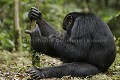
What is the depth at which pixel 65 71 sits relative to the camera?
20.4 feet

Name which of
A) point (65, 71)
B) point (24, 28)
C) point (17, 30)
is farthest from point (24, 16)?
point (65, 71)

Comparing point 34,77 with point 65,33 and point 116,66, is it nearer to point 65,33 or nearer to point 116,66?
point 65,33

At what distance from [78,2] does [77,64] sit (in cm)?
1147

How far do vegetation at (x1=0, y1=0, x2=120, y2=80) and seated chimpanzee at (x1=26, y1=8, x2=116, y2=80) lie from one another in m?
0.22

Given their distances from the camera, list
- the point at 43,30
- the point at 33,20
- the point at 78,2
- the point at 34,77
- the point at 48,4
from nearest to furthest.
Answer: the point at 34,77 → the point at 33,20 → the point at 43,30 → the point at 48,4 → the point at 78,2

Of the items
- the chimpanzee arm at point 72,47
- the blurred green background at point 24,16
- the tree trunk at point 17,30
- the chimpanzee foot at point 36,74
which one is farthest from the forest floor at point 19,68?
the blurred green background at point 24,16

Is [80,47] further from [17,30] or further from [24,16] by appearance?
[24,16]

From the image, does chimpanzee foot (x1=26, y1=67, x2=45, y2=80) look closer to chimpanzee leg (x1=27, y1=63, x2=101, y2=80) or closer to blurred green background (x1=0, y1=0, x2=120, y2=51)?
chimpanzee leg (x1=27, y1=63, x2=101, y2=80)

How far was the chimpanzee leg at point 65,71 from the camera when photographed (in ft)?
20.2

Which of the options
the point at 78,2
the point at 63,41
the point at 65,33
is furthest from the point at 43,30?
the point at 78,2

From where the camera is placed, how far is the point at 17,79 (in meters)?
6.37

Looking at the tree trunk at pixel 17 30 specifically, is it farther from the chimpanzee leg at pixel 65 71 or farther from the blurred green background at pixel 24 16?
the chimpanzee leg at pixel 65 71

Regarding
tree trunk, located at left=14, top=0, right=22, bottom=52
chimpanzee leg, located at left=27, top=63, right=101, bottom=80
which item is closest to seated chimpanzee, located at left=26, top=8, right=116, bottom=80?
chimpanzee leg, located at left=27, top=63, right=101, bottom=80

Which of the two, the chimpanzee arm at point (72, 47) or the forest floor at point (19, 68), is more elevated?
the chimpanzee arm at point (72, 47)
